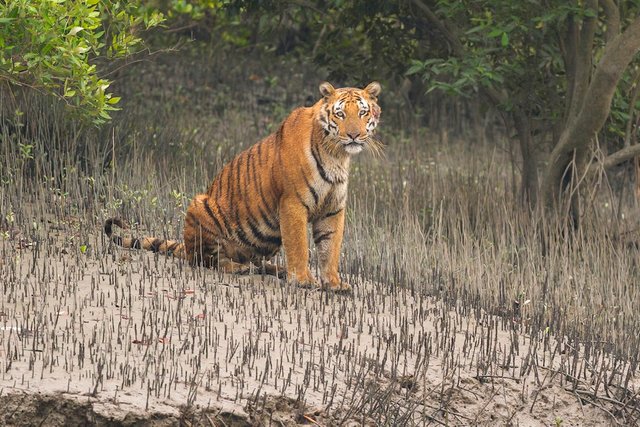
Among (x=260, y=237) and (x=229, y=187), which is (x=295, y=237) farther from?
(x=229, y=187)

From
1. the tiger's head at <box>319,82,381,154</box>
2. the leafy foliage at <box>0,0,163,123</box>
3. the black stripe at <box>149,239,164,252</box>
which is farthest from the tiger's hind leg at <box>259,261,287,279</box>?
the leafy foliage at <box>0,0,163,123</box>

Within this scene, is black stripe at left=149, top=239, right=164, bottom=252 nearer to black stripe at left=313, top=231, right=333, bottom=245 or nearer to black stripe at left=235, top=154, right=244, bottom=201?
black stripe at left=235, top=154, right=244, bottom=201

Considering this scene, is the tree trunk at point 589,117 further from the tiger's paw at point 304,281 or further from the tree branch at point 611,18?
the tiger's paw at point 304,281

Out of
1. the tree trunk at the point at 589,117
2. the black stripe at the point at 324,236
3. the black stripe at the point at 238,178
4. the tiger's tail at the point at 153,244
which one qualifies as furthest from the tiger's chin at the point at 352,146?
the tree trunk at the point at 589,117

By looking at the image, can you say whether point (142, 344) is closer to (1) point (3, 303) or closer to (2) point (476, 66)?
(1) point (3, 303)

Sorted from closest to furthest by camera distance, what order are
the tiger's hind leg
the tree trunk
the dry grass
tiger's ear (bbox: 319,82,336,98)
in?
the dry grass, tiger's ear (bbox: 319,82,336,98), the tiger's hind leg, the tree trunk

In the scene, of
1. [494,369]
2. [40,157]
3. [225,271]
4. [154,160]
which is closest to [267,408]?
[494,369]

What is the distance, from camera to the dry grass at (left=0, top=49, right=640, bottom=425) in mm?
7004

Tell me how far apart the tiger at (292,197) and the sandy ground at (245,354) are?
0.67 feet

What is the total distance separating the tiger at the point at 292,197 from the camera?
27.9ft

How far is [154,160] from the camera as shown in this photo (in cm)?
1262

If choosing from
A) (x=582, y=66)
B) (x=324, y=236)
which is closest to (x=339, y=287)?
(x=324, y=236)

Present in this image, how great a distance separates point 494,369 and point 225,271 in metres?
2.25

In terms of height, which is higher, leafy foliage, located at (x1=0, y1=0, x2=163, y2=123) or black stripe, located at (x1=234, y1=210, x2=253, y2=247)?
leafy foliage, located at (x1=0, y1=0, x2=163, y2=123)
